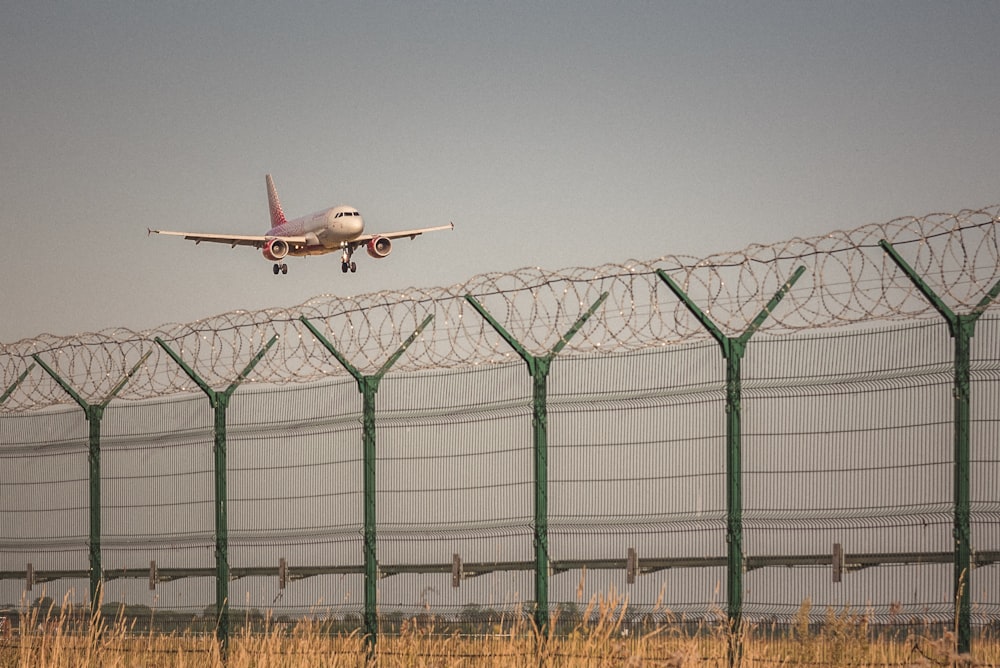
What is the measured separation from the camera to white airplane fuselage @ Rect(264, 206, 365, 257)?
1981 inches

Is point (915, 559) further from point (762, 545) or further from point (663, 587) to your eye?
point (663, 587)

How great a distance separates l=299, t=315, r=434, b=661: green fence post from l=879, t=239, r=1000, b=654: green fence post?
436 centimetres

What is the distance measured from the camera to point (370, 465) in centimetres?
1309

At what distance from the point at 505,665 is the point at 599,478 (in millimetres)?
1595

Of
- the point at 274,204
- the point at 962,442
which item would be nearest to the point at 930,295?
the point at 962,442

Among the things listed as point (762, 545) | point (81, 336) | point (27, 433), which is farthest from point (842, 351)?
point (27, 433)

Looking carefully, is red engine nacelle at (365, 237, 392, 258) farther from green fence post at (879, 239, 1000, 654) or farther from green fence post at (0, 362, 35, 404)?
green fence post at (879, 239, 1000, 654)

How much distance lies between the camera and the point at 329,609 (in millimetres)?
13219

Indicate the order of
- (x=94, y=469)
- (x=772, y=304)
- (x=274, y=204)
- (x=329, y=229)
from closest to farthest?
(x=772, y=304) → (x=94, y=469) → (x=329, y=229) → (x=274, y=204)

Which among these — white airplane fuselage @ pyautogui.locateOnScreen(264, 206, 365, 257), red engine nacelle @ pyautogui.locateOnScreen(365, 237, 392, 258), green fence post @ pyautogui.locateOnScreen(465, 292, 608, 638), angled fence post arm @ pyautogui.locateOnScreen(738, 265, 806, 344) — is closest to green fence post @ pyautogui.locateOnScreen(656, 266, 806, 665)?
angled fence post arm @ pyautogui.locateOnScreen(738, 265, 806, 344)

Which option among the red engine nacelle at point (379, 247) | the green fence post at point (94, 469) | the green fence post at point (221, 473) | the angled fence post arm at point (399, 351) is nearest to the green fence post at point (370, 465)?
the angled fence post arm at point (399, 351)

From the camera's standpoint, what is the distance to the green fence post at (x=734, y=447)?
10.9m

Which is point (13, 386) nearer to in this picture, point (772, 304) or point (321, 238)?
point (772, 304)

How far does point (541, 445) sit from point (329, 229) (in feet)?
128
